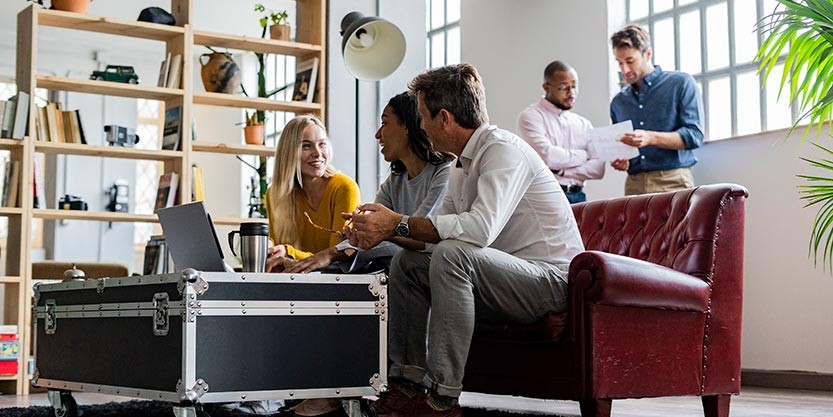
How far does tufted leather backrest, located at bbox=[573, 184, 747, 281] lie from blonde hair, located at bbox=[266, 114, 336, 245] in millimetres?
1015

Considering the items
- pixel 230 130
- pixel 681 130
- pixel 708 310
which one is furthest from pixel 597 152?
pixel 230 130

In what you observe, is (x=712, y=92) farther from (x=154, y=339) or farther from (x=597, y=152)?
(x=154, y=339)

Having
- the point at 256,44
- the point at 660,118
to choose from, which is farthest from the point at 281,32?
the point at 660,118

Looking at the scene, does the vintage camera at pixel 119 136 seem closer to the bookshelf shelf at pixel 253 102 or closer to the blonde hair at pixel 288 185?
the bookshelf shelf at pixel 253 102

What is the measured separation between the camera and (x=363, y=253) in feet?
10.9

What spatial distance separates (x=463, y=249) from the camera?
9.45 feet

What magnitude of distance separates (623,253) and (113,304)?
173cm

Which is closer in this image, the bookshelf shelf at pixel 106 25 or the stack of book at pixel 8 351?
the stack of book at pixel 8 351

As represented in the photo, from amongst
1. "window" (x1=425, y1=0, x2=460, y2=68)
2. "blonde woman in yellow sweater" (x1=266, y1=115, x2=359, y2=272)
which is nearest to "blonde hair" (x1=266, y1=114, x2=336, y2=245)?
"blonde woman in yellow sweater" (x1=266, y1=115, x2=359, y2=272)

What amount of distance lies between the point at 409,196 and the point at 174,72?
2.66 meters

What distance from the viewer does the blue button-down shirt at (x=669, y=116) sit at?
502 centimetres

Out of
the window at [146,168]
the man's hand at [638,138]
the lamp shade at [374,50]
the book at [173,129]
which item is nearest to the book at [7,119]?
the book at [173,129]

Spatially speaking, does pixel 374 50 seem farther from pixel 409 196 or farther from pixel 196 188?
pixel 409 196

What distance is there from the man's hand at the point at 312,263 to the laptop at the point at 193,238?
1.42ft
